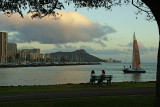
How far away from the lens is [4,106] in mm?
12797

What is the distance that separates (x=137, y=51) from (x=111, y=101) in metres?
84.7

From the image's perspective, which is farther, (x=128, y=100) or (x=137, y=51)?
(x=137, y=51)

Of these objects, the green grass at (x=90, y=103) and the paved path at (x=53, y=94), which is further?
the paved path at (x=53, y=94)

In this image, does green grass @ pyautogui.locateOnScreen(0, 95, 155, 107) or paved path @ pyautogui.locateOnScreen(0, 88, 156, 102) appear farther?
paved path @ pyautogui.locateOnScreen(0, 88, 156, 102)

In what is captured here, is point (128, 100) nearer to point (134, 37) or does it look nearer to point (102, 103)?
point (102, 103)

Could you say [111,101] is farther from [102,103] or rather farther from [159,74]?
[159,74]

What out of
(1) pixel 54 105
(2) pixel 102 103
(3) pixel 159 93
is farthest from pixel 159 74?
(1) pixel 54 105

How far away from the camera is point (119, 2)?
13.9 metres

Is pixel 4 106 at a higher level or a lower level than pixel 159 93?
lower

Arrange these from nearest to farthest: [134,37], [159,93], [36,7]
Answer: [159,93], [36,7], [134,37]

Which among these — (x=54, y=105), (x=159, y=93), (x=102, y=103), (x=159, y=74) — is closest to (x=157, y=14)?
(x=159, y=74)

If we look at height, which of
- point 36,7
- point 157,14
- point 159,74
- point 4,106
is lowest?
point 4,106

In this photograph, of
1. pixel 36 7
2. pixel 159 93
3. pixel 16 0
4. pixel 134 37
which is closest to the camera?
Answer: pixel 159 93

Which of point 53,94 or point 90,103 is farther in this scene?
point 53,94
